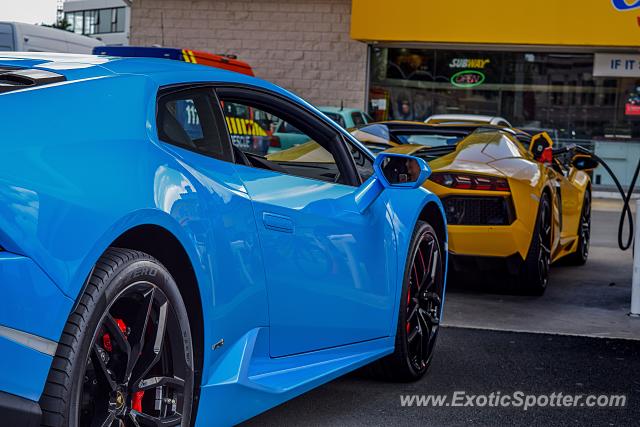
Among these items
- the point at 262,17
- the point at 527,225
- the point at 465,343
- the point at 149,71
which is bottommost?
the point at 465,343

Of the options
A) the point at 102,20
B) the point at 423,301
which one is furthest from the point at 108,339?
the point at 102,20

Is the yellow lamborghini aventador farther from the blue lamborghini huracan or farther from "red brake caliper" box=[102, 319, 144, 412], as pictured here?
"red brake caliper" box=[102, 319, 144, 412]

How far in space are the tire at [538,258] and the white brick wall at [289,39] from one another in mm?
14502

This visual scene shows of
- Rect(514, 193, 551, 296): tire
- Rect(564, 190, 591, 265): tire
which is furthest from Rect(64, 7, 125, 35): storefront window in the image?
Rect(514, 193, 551, 296): tire

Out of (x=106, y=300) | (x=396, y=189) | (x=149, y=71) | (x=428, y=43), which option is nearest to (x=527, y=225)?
(x=396, y=189)

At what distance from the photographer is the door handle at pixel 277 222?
3.63 m

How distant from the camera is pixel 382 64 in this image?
22859 millimetres

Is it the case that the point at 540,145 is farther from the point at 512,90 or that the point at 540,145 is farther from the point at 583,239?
the point at 512,90

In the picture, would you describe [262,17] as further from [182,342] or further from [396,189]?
[182,342]

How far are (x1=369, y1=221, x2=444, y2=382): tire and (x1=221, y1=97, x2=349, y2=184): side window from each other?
62 cm

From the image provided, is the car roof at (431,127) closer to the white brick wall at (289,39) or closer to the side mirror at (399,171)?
the side mirror at (399,171)

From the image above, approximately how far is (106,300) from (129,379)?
1.10 feet

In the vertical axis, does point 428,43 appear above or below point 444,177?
above

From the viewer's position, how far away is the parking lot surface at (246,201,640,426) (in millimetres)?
4621
